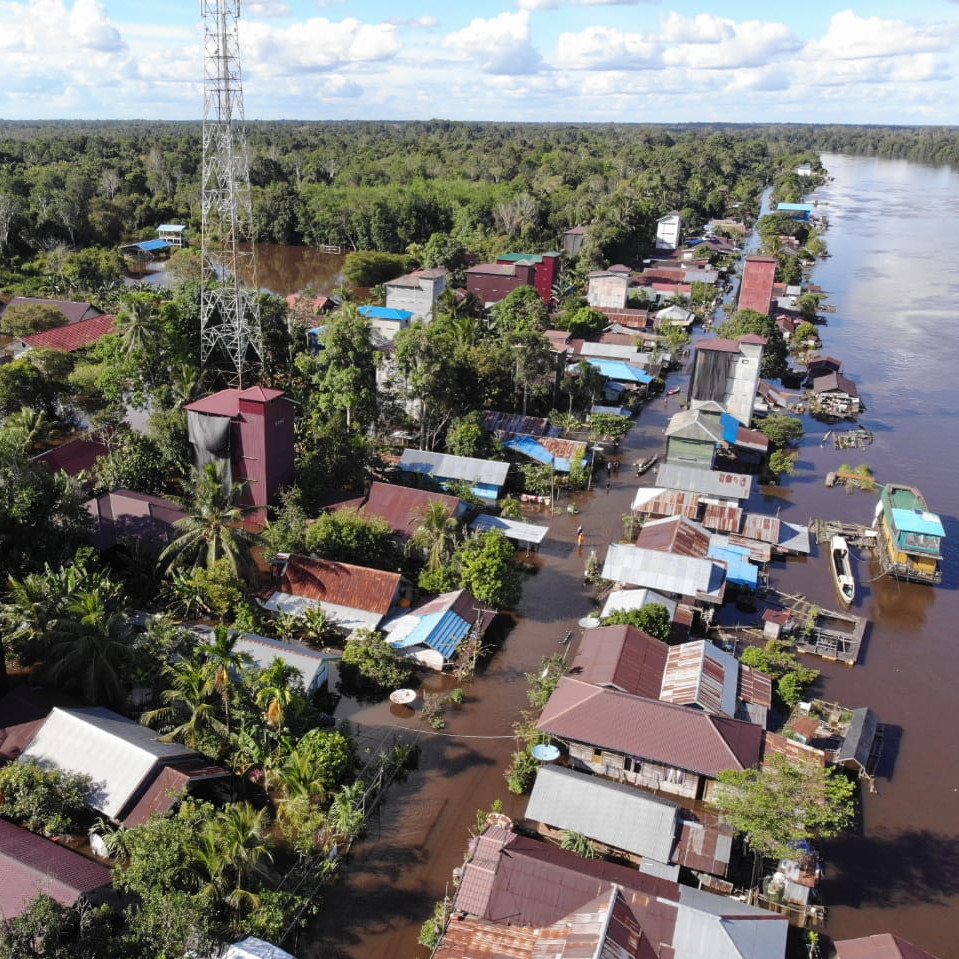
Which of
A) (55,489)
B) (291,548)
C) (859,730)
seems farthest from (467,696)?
(55,489)

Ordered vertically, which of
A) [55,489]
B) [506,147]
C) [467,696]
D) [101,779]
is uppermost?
[506,147]

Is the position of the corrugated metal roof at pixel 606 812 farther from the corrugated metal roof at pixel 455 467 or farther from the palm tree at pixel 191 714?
the corrugated metal roof at pixel 455 467

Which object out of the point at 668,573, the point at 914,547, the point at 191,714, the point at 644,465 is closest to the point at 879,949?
the point at 668,573

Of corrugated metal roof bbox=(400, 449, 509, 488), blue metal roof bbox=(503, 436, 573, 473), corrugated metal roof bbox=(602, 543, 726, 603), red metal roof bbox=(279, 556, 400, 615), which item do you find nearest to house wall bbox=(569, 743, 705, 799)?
corrugated metal roof bbox=(602, 543, 726, 603)

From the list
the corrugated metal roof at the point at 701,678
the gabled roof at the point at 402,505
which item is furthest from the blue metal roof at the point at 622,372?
the corrugated metal roof at the point at 701,678

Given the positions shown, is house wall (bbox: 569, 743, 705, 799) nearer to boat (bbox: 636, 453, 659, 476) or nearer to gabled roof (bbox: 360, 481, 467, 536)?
gabled roof (bbox: 360, 481, 467, 536)

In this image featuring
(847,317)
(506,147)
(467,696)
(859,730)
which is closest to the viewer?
(859,730)

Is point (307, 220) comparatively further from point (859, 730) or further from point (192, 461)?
point (859, 730)
